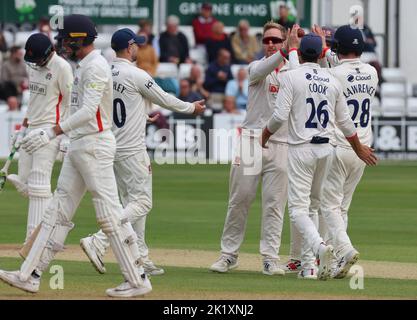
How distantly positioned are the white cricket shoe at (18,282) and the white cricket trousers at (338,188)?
294 cm

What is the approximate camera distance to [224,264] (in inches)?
481

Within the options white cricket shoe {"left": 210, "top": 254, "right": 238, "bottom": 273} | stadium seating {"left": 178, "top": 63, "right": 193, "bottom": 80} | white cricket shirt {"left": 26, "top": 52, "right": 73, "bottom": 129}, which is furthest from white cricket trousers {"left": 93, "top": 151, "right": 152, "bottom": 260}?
stadium seating {"left": 178, "top": 63, "right": 193, "bottom": 80}

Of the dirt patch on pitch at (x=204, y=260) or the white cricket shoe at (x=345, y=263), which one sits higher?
the white cricket shoe at (x=345, y=263)

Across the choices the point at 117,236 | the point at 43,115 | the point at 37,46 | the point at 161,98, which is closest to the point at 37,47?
the point at 37,46

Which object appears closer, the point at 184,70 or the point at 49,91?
the point at 49,91

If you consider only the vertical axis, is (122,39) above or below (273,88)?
above

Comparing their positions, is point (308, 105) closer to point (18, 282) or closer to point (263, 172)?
point (263, 172)

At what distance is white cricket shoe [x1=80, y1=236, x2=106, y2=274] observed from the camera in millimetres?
11609

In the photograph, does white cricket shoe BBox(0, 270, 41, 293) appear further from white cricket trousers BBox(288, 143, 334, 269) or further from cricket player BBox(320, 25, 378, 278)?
cricket player BBox(320, 25, 378, 278)

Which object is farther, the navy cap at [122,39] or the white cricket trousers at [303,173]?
the navy cap at [122,39]

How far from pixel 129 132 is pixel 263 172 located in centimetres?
142

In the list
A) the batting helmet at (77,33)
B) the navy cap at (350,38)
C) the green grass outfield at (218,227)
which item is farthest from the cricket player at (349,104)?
the batting helmet at (77,33)

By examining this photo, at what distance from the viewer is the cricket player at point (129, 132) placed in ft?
38.2

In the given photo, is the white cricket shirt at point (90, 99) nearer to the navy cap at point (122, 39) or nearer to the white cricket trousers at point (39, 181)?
the navy cap at point (122, 39)
